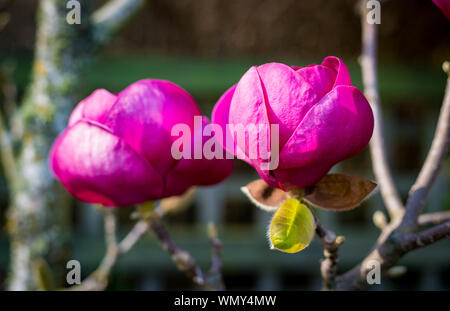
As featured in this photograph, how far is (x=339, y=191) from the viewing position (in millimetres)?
323

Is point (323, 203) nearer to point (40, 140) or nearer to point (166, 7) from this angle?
point (40, 140)

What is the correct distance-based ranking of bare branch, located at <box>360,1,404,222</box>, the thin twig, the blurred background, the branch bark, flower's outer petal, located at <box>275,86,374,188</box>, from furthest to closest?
the blurred background < the branch bark < the thin twig < bare branch, located at <box>360,1,404,222</box> < flower's outer petal, located at <box>275,86,374,188</box>

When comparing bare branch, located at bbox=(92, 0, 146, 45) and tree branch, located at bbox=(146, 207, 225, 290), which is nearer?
tree branch, located at bbox=(146, 207, 225, 290)

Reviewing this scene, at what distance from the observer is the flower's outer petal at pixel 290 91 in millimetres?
281

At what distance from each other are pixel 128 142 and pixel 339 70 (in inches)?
5.9

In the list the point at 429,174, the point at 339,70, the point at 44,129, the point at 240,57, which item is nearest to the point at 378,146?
the point at 429,174

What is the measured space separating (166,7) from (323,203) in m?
2.56

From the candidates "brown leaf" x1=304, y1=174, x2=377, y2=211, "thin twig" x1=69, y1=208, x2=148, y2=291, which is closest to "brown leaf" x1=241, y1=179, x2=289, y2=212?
"brown leaf" x1=304, y1=174, x2=377, y2=211

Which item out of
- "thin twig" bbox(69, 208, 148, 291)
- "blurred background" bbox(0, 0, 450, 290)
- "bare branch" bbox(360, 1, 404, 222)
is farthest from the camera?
"blurred background" bbox(0, 0, 450, 290)

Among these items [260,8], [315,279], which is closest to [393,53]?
[260,8]

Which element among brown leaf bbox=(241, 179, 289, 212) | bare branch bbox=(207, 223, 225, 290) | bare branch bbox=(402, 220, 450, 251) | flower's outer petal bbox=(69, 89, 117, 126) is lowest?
bare branch bbox=(207, 223, 225, 290)

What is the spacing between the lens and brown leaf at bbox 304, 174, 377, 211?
314 mm

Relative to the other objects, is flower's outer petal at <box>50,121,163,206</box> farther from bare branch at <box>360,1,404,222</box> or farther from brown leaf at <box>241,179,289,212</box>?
bare branch at <box>360,1,404,222</box>

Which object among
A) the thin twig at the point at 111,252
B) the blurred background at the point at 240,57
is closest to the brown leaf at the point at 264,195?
the thin twig at the point at 111,252
